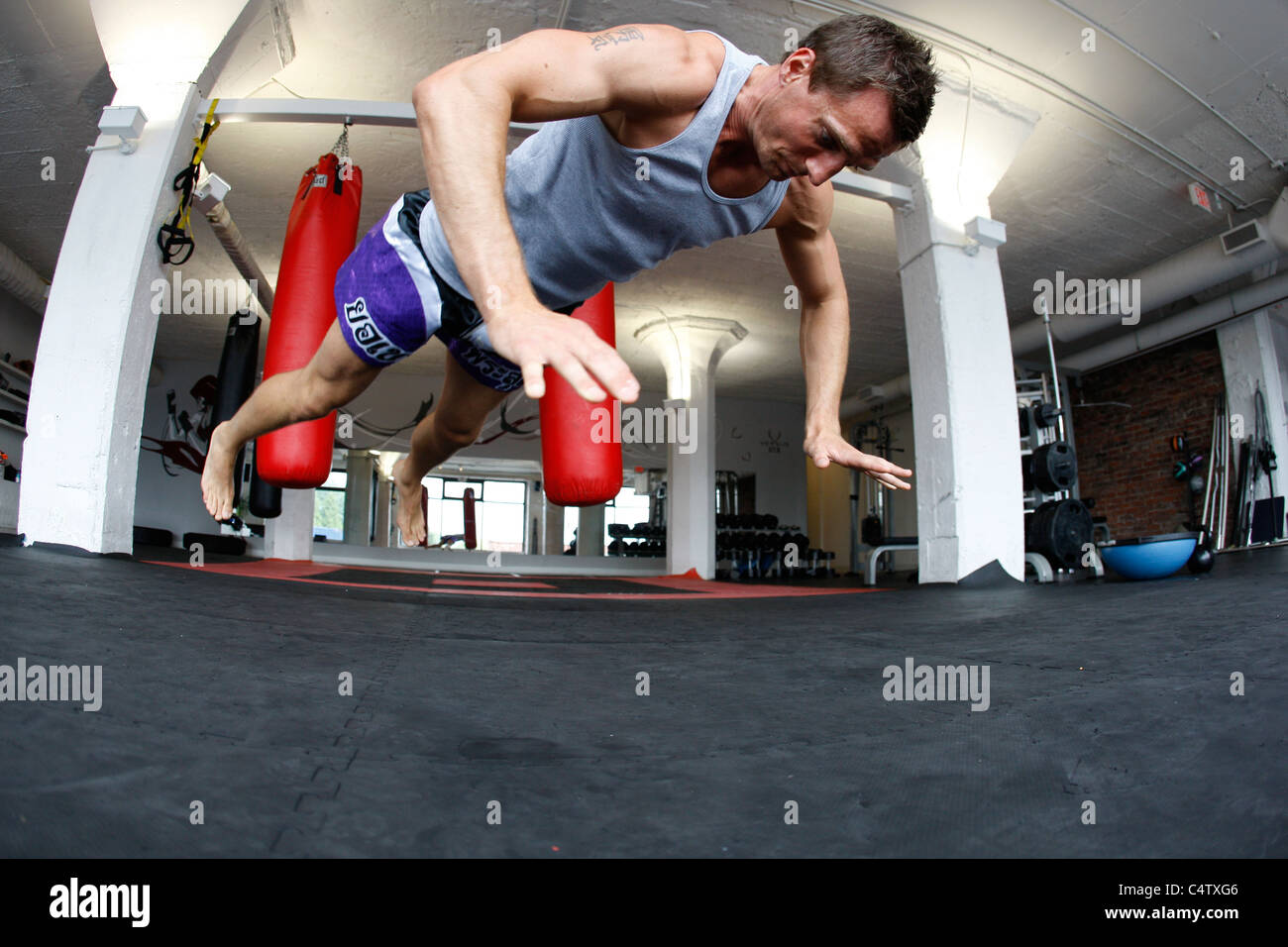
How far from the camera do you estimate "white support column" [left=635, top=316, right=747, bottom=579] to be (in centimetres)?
712

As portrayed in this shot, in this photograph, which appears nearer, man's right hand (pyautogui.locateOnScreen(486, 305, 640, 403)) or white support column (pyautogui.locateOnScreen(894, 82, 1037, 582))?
man's right hand (pyautogui.locateOnScreen(486, 305, 640, 403))

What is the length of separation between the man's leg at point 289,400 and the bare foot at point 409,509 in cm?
46

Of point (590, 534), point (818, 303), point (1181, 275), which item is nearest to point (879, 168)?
point (1181, 275)

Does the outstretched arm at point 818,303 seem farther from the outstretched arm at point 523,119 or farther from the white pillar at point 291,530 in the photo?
the white pillar at point 291,530

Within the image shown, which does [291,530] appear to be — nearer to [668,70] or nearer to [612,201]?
[612,201]

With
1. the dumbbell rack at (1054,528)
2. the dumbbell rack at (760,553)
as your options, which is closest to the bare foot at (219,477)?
the dumbbell rack at (1054,528)

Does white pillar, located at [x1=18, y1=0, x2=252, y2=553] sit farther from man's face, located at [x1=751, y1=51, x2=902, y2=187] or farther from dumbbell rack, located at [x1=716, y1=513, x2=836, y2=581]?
dumbbell rack, located at [x1=716, y1=513, x2=836, y2=581]

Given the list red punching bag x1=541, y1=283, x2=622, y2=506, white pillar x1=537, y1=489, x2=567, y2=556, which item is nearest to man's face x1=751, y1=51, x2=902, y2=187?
red punching bag x1=541, y1=283, x2=622, y2=506

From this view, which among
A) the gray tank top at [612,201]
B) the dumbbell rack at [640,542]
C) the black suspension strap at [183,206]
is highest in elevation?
the black suspension strap at [183,206]

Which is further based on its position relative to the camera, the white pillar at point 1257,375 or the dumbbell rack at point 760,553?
the dumbbell rack at point 760,553

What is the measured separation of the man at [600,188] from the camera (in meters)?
0.87

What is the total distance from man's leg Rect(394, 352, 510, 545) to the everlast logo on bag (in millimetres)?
240
